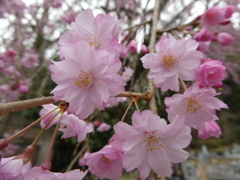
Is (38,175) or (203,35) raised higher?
(203,35)

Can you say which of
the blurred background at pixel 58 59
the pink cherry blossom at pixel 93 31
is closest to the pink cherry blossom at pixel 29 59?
the blurred background at pixel 58 59

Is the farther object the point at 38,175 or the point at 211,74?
the point at 211,74

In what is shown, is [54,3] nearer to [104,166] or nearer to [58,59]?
[58,59]

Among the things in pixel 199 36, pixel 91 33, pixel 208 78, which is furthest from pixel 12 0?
pixel 208 78

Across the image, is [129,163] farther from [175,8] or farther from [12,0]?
[175,8]

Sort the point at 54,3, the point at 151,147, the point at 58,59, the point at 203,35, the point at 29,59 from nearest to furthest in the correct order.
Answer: the point at 151,147, the point at 203,35, the point at 58,59, the point at 29,59, the point at 54,3

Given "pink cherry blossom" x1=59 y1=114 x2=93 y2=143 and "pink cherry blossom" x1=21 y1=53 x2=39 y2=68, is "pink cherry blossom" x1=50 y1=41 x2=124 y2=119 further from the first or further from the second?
"pink cherry blossom" x1=21 y1=53 x2=39 y2=68

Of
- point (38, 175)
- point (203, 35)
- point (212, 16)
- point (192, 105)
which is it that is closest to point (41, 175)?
point (38, 175)
